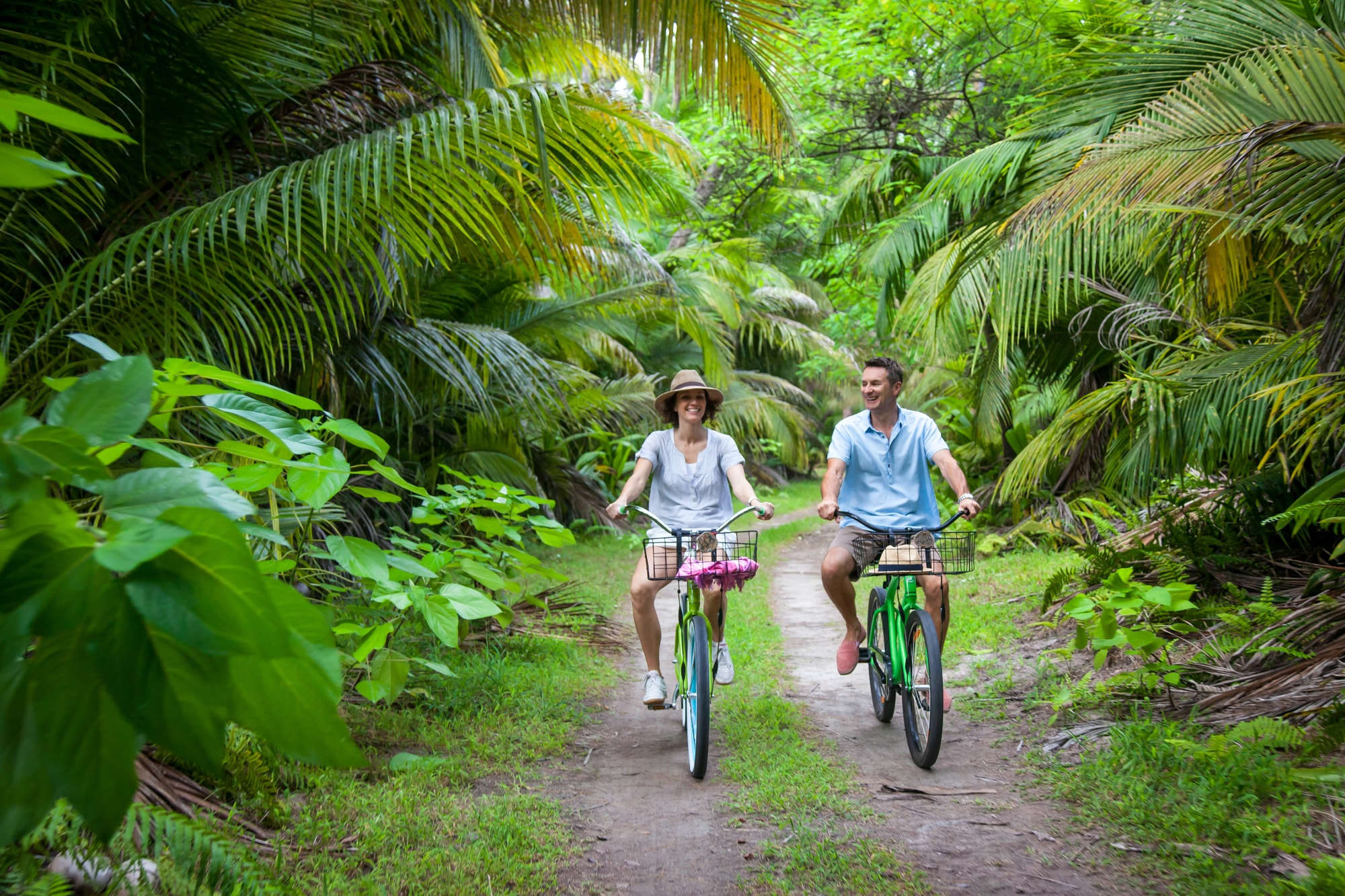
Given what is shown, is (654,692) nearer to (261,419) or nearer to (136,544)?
(261,419)

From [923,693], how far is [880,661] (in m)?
0.62

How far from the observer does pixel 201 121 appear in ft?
17.6

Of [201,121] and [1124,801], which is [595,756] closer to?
[1124,801]

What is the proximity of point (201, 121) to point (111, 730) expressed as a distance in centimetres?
538

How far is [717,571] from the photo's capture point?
14.4 ft

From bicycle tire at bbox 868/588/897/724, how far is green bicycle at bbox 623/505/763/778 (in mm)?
742

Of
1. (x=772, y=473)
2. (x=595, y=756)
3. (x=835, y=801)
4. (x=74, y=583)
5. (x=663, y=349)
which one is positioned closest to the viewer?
(x=74, y=583)

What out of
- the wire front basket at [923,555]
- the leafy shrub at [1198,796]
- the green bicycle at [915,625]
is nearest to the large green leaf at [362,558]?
the green bicycle at [915,625]

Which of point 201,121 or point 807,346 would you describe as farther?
point 807,346

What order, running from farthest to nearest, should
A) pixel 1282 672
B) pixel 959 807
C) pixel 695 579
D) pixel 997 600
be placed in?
1. pixel 997 600
2. pixel 695 579
3. pixel 1282 672
4. pixel 959 807

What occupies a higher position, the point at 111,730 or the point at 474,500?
the point at 111,730

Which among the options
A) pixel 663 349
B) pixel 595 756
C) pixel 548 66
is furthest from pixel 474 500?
pixel 663 349

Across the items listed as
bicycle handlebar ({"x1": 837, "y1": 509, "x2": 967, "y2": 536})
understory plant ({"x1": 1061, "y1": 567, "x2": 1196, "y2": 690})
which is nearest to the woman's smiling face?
bicycle handlebar ({"x1": 837, "y1": 509, "x2": 967, "y2": 536})

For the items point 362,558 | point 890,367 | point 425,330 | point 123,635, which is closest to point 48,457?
point 123,635
